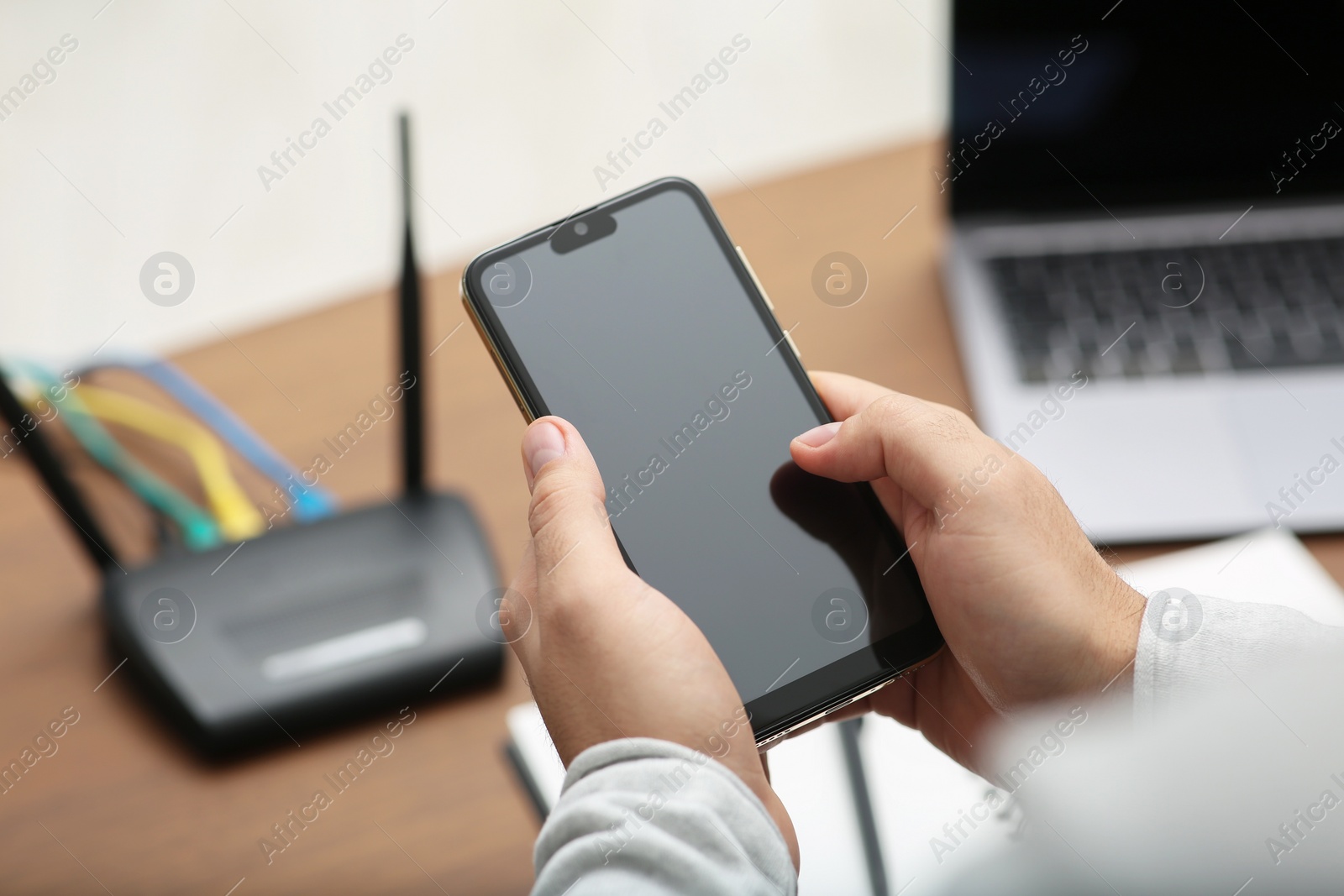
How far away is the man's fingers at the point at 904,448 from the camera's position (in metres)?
0.53

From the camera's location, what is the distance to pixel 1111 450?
0.72 metres

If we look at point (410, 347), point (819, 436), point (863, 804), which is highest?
point (410, 347)

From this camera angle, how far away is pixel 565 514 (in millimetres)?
491

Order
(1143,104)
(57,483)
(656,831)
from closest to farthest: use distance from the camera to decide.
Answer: (656,831), (57,483), (1143,104)

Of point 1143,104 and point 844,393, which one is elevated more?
point 1143,104

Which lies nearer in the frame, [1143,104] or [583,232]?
[583,232]

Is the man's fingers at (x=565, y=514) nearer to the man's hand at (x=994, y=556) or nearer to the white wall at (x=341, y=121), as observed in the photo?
the man's hand at (x=994, y=556)

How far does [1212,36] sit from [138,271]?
1.16 meters

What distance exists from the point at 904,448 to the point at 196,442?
1.75ft

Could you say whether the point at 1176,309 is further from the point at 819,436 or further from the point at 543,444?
the point at 543,444

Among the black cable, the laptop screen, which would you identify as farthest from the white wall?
the black cable

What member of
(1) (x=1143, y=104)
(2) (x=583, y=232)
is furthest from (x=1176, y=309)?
(2) (x=583, y=232)

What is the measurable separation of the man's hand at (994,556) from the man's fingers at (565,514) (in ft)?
0.38

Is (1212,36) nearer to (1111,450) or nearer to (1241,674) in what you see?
(1111,450)
